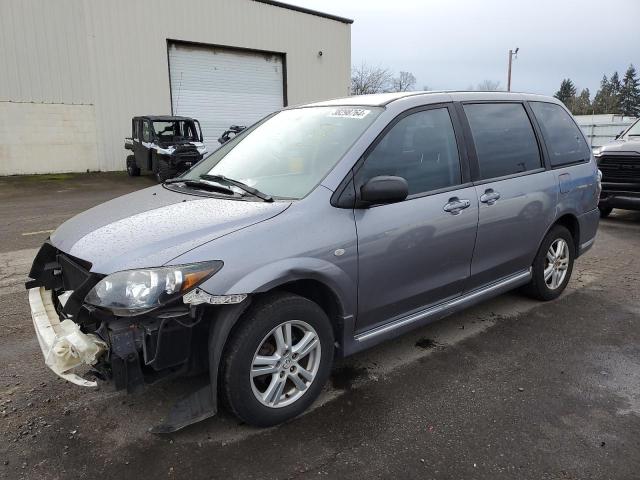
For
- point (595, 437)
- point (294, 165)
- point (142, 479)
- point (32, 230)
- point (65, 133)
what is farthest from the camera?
point (65, 133)

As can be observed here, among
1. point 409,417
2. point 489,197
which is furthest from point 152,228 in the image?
point 489,197

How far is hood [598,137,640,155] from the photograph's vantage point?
8.30 m

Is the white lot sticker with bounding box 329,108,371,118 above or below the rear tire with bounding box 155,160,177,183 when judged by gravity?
above

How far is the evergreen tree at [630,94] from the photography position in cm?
7869

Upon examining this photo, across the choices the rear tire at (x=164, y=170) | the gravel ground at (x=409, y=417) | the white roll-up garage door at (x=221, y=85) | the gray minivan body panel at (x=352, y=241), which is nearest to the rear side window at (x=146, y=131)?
the rear tire at (x=164, y=170)

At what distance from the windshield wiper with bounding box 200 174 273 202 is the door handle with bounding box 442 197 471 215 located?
125cm

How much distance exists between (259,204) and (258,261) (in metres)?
0.44

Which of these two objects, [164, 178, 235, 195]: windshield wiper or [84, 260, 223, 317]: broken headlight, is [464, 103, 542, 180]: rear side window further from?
[84, 260, 223, 317]: broken headlight

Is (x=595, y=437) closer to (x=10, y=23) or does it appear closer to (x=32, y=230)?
(x=32, y=230)

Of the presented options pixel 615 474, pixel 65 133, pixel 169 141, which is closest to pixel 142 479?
pixel 615 474

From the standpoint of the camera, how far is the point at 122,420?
286 cm

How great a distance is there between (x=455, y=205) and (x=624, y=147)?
6662 mm

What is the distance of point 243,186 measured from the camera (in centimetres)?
319

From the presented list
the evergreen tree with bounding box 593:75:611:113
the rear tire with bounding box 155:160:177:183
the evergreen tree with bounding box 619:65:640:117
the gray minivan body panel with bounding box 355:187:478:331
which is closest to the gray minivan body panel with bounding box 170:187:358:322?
the gray minivan body panel with bounding box 355:187:478:331
